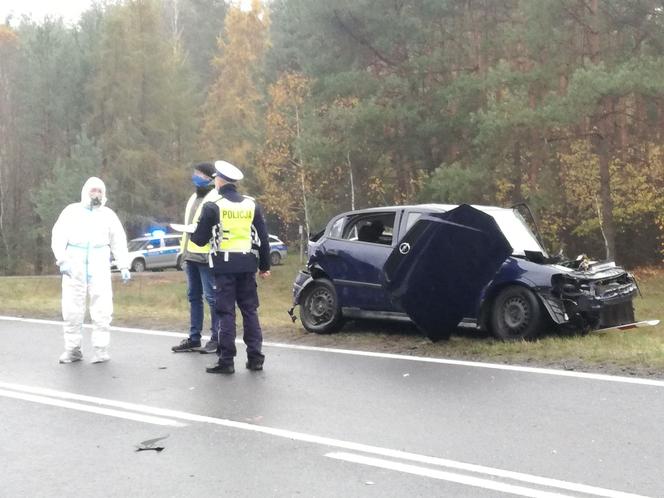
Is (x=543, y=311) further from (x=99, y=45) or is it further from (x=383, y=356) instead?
(x=99, y=45)

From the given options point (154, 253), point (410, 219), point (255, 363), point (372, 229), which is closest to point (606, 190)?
point (372, 229)

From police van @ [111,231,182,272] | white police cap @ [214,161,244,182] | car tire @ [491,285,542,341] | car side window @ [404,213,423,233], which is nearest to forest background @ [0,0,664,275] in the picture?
police van @ [111,231,182,272]

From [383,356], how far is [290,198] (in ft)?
117

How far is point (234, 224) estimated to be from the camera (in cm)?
826

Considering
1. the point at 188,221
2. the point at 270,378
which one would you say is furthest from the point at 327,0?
the point at 270,378

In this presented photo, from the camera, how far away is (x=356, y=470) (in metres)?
5.22

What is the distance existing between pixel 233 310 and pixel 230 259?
48 centimetres

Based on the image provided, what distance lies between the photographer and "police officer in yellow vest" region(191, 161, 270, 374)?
26.9 ft

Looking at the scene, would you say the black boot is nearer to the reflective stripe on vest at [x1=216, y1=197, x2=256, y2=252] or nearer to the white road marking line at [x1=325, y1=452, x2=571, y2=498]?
the reflective stripe on vest at [x1=216, y1=197, x2=256, y2=252]

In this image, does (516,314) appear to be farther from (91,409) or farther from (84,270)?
(91,409)

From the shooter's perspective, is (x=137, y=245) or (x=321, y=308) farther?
(x=137, y=245)

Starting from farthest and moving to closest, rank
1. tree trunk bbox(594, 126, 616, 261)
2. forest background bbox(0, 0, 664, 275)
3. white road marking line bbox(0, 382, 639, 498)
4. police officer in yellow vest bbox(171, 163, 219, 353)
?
tree trunk bbox(594, 126, 616, 261) < forest background bbox(0, 0, 664, 275) < police officer in yellow vest bbox(171, 163, 219, 353) < white road marking line bbox(0, 382, 639, 498)

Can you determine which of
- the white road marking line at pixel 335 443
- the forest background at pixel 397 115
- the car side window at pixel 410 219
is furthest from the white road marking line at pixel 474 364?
the forest background at pixel 397 115

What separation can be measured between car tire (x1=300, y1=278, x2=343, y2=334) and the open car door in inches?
53.9
